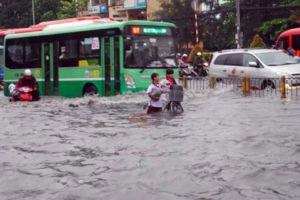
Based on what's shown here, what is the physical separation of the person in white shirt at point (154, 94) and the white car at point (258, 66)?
552 cm

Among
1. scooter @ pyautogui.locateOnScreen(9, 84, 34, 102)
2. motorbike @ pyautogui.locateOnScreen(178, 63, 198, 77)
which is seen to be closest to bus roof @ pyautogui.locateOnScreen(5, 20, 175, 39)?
scooter @ pyautogui.locateOnScreen(9, 84, 34, 102)

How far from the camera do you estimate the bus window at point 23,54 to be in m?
24.0

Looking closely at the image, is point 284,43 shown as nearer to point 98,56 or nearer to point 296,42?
point 296,42

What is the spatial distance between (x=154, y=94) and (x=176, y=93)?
2.10 feet

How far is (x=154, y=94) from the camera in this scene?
14.9 meters

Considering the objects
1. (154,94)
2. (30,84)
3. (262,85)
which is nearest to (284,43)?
(262,85)

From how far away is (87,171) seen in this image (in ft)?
28.4

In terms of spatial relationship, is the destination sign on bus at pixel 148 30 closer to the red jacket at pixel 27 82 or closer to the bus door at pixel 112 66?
the bus door at pixel 112 66

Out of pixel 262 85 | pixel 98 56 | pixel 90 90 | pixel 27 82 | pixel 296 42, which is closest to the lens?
pixel 27 82

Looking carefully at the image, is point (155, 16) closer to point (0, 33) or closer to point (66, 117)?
point (0, 33)

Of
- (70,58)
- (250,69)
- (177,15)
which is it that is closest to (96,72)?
(70,58)

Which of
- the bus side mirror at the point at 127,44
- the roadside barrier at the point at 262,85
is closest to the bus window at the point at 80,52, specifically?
the bus side mirror at the point at 127,44

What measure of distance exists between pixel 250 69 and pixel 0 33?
75.8 ft

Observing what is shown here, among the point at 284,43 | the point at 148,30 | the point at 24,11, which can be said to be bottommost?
the point at 284,43
